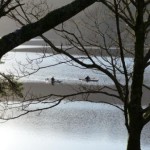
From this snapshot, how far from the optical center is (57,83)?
243 ft

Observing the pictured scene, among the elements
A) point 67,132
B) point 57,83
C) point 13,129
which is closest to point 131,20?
point 67,132

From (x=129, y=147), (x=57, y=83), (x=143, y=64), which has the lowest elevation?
(x=129, y=147)

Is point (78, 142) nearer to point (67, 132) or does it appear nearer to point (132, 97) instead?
point (67, 132)

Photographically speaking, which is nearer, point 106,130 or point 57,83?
point 106,130

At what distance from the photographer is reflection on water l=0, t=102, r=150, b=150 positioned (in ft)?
106

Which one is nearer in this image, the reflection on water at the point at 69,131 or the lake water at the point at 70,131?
the lake water at the point at 70,131

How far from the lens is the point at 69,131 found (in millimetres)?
36781

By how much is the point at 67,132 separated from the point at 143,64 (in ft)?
101

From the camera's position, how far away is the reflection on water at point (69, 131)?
32281 mm

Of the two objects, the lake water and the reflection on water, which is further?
the reflection on water

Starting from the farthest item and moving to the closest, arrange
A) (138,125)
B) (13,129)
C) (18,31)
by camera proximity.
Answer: (13,129) < (138,125) < (18,31)

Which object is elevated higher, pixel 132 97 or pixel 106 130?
pixel 106 130

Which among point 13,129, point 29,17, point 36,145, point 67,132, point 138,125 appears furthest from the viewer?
point 13,129

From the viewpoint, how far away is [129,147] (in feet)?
20.2
